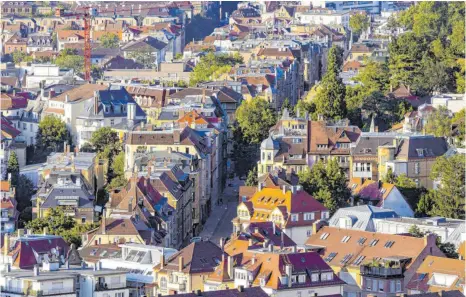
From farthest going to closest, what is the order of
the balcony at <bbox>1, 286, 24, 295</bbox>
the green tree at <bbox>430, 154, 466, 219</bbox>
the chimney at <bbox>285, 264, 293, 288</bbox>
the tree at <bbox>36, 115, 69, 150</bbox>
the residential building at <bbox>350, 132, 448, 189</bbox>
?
the tree at <bbox>36, 115, 69, 150</bbox> → the residential building at <bbox>350, 132, 448, 189</bbox> → the green tree at <bbox>430, 154, 466, 219</bbox> → the chimney at <bbox>285, 264, 293, 288</bbox> → the balcony at <bbox>1, 286, 24, 295</bbox>

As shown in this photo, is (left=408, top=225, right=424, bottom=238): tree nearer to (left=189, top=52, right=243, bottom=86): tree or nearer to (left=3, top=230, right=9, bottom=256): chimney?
(left=3, top=230, right=9, bottom=256): chimney

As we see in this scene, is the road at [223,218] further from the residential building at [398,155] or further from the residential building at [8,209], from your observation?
the residential building at [8,209]

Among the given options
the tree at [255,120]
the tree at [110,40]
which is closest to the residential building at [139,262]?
the tree at [255,120]

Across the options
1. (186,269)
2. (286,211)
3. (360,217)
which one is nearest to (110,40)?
(286,211)

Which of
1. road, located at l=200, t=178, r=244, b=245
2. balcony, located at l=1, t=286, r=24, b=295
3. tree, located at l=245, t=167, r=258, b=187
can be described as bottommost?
road, located at l=200, t=178, r=244, b=245

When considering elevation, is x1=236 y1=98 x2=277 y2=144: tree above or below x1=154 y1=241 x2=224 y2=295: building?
above

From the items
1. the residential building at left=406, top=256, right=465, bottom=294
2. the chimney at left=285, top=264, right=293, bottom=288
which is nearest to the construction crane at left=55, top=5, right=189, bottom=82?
the residential building at left=406, top=256, right=465, bottom=294
